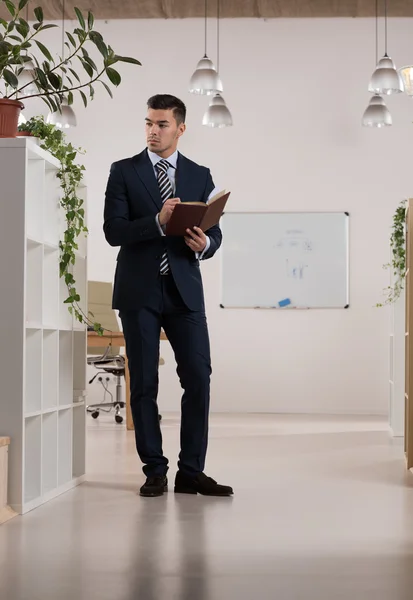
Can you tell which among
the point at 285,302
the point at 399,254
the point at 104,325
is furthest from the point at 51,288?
the point at 285,302

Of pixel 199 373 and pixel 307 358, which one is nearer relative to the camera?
pixel 199 373

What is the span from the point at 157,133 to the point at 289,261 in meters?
5.48

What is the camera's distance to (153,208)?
11.5ft

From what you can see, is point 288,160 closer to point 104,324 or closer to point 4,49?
point 104,324

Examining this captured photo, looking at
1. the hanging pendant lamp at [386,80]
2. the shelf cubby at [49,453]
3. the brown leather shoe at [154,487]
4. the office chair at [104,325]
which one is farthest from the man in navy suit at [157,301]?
the office chair at [104,325]

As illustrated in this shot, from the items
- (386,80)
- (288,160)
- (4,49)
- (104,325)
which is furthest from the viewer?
(288,160)

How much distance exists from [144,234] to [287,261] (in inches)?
222

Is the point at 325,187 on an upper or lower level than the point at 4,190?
upper

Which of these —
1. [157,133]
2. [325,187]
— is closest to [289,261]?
[325,187]

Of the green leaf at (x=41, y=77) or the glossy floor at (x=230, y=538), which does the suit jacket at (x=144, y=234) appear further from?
the glossy floor at (x=230, y=538)

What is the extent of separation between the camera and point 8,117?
3225 mm

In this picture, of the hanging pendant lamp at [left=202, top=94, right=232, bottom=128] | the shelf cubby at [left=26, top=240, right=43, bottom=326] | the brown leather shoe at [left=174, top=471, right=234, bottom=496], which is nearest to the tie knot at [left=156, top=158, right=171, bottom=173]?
the shelf cubby at [left=26, top=240, right=43, bottom=326]

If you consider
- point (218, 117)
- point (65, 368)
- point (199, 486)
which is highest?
point (218, 117)

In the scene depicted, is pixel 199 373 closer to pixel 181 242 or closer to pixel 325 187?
pixel 181 242
